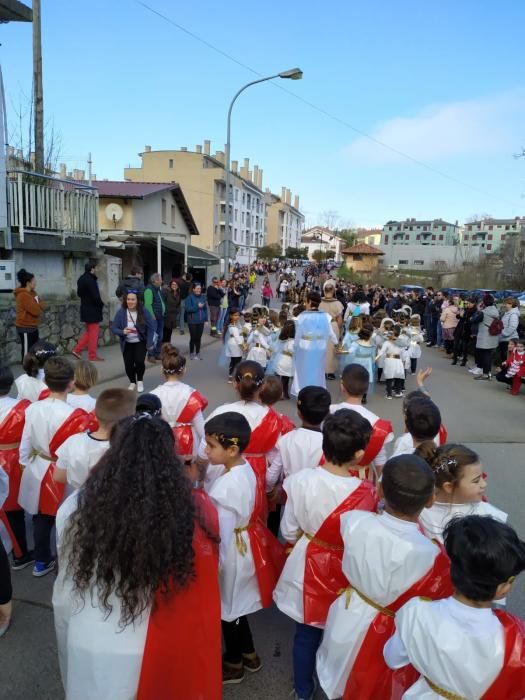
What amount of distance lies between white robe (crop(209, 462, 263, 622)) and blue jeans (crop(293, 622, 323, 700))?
26cm

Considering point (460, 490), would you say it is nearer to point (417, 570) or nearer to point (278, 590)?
point (417, 570)

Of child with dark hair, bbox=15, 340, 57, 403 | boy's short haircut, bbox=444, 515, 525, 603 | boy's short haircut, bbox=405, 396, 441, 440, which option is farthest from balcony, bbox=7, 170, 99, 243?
boy's short haircut, bbox=444, 515, 525, 603

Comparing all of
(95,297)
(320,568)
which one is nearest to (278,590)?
(320,568)

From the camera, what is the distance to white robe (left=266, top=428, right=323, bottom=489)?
3.01m

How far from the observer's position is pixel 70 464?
264cm

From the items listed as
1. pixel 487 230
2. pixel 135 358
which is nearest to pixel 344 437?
pixel 135 358

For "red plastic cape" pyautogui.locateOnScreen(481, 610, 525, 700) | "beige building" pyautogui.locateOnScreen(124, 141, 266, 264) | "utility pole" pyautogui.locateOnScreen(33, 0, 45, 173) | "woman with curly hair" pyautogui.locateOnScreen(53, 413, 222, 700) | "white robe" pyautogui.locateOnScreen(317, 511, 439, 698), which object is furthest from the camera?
"beige building" pyautogui.locateOnScreen(124, 141, 266, 264)

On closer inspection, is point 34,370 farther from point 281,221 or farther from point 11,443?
point 281,221

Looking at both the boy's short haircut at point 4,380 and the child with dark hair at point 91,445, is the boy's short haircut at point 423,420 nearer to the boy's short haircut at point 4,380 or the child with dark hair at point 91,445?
the child with dark hair at point 91,445

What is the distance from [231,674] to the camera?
2613 millimetres

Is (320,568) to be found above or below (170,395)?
below

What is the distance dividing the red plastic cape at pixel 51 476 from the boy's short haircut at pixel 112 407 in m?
0.57

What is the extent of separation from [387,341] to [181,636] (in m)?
7.77

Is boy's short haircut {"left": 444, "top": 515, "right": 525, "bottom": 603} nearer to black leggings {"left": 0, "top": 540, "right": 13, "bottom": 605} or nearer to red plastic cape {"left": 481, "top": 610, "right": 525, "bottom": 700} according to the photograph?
red plastic cape {"left": 481, "top": 610, "right": 525, "bottom": 700}
